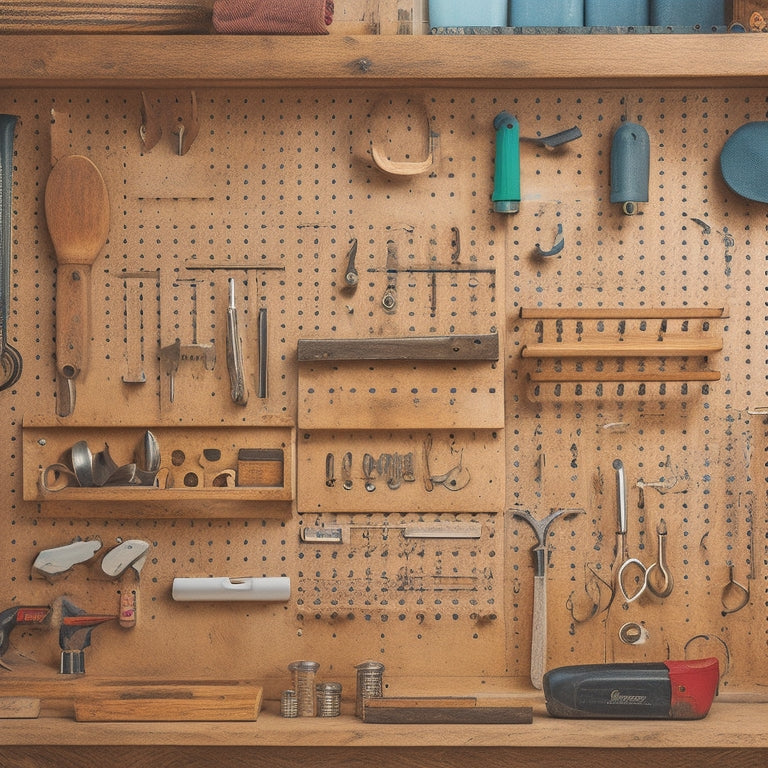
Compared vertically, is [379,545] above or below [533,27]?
below

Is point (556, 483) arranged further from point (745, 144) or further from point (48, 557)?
point (48, 557)

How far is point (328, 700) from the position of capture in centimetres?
260

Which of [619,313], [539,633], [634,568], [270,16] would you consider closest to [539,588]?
[539,633]

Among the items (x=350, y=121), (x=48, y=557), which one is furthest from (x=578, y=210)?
(x=48, y=557)

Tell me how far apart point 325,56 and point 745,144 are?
1.05m

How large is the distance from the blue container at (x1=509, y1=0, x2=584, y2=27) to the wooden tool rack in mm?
160

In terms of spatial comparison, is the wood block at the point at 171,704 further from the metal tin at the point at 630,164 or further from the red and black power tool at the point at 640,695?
the metal tin at the point at 630,164

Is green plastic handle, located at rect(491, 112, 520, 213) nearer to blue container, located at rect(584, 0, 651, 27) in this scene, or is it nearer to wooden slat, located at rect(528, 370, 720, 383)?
blue container, located at rect(584, 0, 651, 27)

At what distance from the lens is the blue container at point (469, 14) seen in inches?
104

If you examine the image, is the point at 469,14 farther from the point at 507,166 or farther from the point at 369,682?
the point at 369,682

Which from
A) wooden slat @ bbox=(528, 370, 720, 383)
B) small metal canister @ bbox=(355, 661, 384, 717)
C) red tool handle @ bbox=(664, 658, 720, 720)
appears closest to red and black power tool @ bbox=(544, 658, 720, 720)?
red tool handle @ bbox=(664, 658, 720, 720)

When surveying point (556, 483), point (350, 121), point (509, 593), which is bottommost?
point (509, 593)

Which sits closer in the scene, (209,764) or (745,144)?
(209,764)

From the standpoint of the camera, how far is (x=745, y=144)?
2691 millimetres
